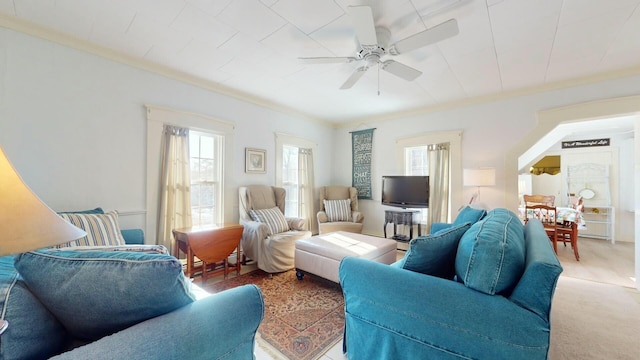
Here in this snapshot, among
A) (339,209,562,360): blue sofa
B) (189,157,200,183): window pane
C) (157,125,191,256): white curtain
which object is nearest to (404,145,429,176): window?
(339,209,562,360): blue sofa

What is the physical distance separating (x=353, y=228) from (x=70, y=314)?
11.7 ft

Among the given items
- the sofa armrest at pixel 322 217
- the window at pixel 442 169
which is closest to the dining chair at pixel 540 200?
the window at pixel 442 169

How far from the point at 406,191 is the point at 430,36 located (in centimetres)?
273

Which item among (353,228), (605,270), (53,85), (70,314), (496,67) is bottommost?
(605,270)

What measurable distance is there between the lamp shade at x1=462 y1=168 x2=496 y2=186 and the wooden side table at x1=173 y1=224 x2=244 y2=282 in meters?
3.18

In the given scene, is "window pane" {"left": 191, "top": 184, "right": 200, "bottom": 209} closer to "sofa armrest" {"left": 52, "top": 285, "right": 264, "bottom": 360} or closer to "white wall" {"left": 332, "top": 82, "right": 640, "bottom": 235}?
"sofa armrest" {"left": 52, "top": 285, "right": 264, "bottom": 360}

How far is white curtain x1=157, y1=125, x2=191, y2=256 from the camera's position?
274cm

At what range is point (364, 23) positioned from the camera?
1659 millimetres

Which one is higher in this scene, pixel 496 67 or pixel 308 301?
pixel 496 67

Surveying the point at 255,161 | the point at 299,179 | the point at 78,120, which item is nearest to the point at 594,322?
the point at 299,179

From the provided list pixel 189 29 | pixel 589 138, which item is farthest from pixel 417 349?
pixel 589 138

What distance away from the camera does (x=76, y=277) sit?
0.72 m

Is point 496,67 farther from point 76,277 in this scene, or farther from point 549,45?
point 76,277

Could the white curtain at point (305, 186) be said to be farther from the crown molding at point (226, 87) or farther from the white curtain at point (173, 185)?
the white curtain at point (173, 185)
